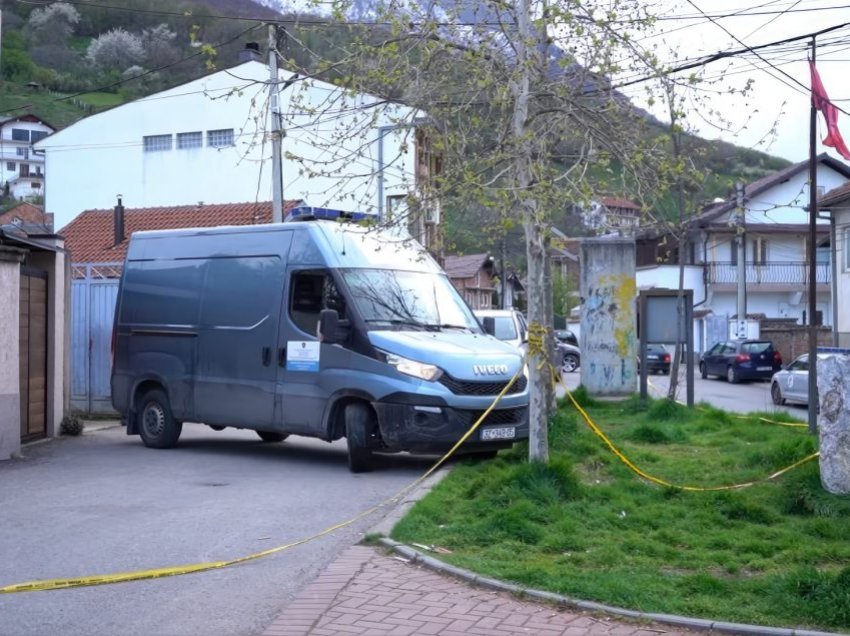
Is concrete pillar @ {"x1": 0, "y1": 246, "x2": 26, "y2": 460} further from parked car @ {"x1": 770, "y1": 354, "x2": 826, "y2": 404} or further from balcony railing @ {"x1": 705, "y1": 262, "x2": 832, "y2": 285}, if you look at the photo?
balcony railing @ {"x1": 705, "y1": 262, "x2": 832, "y2": 285}

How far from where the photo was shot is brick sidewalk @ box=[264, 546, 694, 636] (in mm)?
6262

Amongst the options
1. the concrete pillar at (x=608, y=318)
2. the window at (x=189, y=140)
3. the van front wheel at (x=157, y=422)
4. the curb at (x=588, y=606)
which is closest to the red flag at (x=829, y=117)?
the concrete pillar at (x=608, y=318)

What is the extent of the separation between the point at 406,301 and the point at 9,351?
5.02 m

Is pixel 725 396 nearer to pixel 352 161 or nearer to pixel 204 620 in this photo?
pixel 352 161

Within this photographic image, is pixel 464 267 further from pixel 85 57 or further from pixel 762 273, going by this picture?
pixel 85 57

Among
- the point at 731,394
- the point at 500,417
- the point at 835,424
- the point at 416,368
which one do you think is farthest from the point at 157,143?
the point at 835,424

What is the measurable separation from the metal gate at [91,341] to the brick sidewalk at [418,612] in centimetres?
1389

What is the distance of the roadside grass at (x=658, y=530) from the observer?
6.70 m

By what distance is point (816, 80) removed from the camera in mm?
14820

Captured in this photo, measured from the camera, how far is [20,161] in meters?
73.1

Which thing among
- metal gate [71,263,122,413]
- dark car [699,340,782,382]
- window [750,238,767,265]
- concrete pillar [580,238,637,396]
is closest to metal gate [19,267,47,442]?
metal gate [71,263,122,413]

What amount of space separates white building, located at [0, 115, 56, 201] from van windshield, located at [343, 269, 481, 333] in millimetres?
50000

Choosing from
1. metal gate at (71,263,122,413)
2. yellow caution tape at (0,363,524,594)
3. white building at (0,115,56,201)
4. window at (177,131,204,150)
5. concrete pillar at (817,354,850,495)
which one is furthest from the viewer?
white building at (0,115,56,201)

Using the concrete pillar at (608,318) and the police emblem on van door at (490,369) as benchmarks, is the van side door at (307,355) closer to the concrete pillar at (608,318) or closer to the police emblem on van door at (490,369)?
the police emblem on van door at (490,369)
